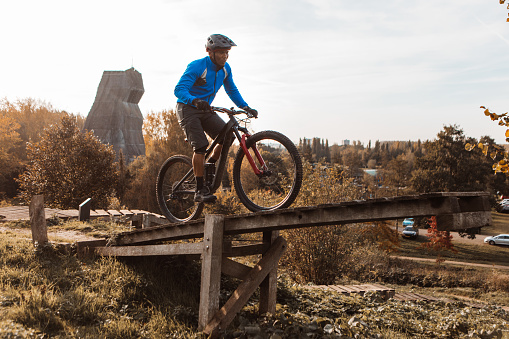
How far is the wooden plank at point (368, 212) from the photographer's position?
3600 mm

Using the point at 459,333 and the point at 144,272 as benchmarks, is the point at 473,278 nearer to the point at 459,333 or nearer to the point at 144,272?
the point at 459,333

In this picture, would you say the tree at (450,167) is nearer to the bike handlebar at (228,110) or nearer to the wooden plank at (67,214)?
the wooden plank at (67,214)

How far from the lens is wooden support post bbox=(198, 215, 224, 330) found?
4844mm

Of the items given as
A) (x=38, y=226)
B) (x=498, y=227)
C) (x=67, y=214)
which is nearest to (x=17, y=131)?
(x=67, y=214)

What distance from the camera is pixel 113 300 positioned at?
5.55 meters

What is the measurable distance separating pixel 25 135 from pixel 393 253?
138 ft

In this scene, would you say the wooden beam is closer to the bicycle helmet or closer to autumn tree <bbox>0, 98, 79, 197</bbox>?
the bicycle helmet

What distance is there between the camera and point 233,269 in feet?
17.8

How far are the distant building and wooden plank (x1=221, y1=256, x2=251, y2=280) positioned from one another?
66.6 meters

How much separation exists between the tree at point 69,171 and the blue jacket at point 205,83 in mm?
17330

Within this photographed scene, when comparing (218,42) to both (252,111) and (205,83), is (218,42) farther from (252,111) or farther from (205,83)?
(252,111)

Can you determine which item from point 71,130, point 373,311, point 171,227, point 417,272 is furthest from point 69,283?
point 417,272

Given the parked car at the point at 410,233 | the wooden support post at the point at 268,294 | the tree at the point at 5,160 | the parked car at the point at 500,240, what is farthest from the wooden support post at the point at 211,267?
the parked car at the point at 500,240

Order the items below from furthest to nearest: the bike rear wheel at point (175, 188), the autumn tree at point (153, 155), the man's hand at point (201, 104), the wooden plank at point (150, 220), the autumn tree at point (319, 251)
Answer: the autumn tree at point (153, 155), the autumn tree at point (319, 251), the wooden plank at point (150, 220), the bike rear wheel at point (175, 188), the man's hand at point (201, 104)
